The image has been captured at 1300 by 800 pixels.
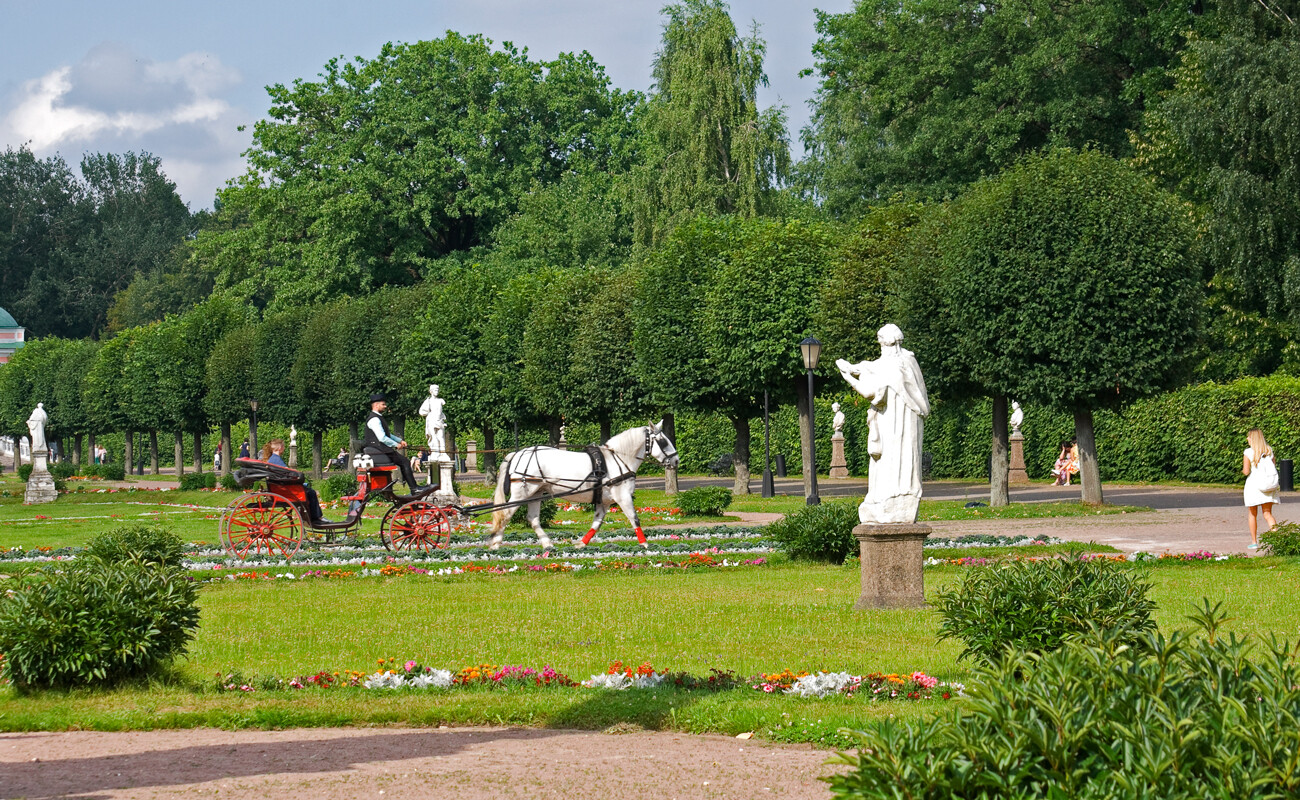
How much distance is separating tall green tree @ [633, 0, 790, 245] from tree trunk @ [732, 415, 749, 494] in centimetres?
1010

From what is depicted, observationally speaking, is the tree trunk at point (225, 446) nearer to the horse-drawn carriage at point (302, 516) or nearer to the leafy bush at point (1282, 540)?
the horse-drawn carriage at point (302, 516)

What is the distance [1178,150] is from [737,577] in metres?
28.0

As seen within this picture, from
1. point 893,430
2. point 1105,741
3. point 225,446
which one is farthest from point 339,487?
point 225,446

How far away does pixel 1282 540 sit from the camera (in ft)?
53.8

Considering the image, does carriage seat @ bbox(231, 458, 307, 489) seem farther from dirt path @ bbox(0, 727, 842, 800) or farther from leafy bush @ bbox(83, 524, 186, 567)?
dirt path @ bbox(0, 727, 842, 800)

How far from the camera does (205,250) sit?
2625 inches

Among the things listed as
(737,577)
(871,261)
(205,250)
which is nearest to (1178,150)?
(871,261)

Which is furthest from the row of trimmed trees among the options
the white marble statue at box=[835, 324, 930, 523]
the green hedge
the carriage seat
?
the white marble statue at box=[835, 324, 930, 523]

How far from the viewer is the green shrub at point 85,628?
28.7 ft

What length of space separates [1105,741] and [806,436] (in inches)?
1136

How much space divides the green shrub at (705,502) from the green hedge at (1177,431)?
914cm

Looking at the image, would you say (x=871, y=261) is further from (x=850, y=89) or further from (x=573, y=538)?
(x=850, y=89)

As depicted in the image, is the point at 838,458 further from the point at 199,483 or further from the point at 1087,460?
the point at 199,483

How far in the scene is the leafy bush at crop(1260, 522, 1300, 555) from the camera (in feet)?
53.5
